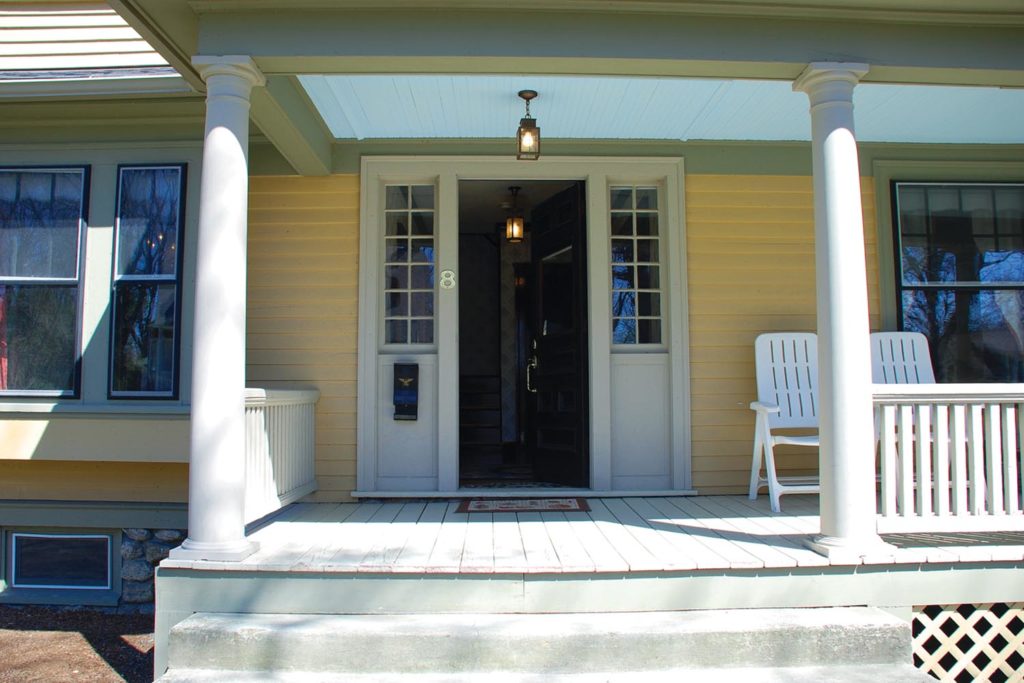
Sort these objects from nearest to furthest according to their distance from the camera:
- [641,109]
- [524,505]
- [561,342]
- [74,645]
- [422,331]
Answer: [74,645] < [641,109] < [524,505] < [422,331] < [561,342]

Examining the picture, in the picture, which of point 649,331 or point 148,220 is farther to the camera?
point 649,331

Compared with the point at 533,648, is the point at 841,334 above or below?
above

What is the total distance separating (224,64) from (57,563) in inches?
129

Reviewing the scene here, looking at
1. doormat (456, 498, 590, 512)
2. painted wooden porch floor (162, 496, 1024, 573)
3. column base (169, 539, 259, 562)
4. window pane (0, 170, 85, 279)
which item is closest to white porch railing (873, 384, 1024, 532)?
painted wooden porch floor (162, 496, 1024, 573)

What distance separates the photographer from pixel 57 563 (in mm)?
4461

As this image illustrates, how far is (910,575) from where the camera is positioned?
2.99 metres

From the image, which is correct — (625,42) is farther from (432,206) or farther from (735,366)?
→ (735,366)

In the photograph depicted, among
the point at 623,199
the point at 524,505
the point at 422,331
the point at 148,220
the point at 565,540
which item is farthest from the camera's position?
the point at 623,199

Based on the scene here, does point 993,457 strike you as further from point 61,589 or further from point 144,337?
point 61,589

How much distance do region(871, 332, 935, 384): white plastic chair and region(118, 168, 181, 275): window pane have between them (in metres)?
4.29

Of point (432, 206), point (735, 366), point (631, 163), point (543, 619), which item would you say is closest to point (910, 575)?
point (543, 619)

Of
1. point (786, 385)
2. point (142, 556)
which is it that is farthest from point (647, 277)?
point (142, 556)

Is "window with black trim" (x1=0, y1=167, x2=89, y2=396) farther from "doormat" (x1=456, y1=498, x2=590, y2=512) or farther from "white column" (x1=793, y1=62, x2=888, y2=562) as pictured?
"white column" (x1=793, y1=62, x2=888, y2=562)

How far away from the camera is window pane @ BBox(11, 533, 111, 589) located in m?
4.44
